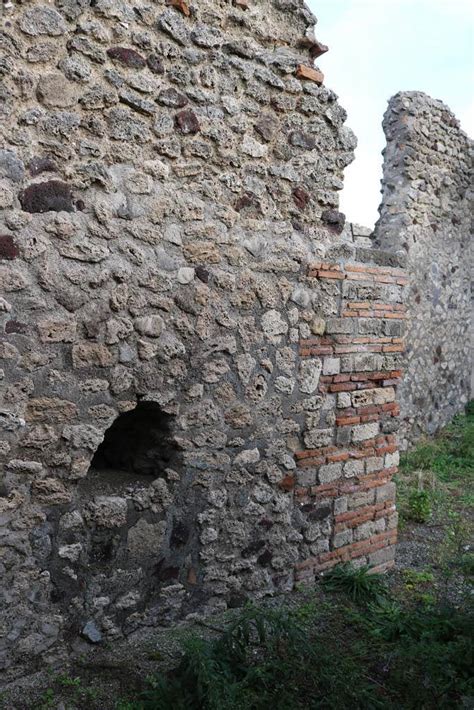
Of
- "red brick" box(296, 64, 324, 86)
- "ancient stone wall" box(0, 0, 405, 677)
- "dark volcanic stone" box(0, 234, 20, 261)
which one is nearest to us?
"dark volcanic stone" box(0, 234, 20, 261)

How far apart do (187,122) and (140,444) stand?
1755mm

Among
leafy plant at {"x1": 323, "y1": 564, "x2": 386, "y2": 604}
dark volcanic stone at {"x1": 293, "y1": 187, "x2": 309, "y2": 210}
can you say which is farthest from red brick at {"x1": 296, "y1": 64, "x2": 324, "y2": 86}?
leafy plant at {"x1": 323, "y1": 564, "x2": 386, "y2": 604}

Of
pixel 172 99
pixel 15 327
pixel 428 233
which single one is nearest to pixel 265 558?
pixel 15 327

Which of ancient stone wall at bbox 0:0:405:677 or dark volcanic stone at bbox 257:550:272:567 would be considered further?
dark volcanic stone at bbox 257:550:272:567

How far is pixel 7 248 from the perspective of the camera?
267cm

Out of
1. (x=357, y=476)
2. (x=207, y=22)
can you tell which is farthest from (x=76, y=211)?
(x=357, y=476)

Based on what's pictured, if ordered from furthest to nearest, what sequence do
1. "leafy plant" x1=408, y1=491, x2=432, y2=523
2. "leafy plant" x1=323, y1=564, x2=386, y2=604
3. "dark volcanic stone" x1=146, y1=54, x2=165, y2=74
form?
"leafy plant" x1=408, y1=491, x2=432, y2=523 → "leafy plant" x1=323, y1=564, x2=386, y2=604 → "dark volcanic stone" x1=146, y1=54, x2=165, y2=74

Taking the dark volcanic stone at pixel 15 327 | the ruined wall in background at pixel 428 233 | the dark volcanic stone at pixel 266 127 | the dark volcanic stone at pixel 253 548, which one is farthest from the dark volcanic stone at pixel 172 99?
the ruined wall in background at pixel 428 233

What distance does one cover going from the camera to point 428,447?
7746 mm

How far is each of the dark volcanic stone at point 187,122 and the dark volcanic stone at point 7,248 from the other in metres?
Answer: 1.12

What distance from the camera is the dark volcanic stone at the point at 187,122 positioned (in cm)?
322

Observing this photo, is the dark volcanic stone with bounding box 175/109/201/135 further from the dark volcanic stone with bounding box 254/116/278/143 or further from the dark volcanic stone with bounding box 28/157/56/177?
the dark volcanic stone with bounding box 28/157/56/177

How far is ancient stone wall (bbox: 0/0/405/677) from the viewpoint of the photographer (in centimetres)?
276

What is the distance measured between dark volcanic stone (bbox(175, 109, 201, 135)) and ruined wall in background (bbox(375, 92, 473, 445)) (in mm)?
4913
